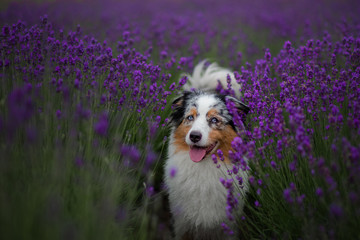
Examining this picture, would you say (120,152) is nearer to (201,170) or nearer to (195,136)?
(195,136)

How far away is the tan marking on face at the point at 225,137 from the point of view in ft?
8.09

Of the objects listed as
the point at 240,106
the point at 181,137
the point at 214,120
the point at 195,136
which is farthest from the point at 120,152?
the point at 240,106

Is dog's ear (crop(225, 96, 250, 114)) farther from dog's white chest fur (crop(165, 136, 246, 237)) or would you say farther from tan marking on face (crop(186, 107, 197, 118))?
dog's white chest fur (crop(165, 136, 246, 237))

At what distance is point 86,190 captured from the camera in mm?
1544

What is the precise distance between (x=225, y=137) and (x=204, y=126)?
0.76 feet

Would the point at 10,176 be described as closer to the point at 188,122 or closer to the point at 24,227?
the point at 24,227

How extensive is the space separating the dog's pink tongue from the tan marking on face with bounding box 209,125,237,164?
5.4 inches

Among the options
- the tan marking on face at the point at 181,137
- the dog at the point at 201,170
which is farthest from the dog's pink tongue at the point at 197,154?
the tan marking on face at the point at 181,137

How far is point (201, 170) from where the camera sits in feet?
8.34

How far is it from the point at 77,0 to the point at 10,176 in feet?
34.9

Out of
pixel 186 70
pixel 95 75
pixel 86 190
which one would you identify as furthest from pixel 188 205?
pixel 186 70

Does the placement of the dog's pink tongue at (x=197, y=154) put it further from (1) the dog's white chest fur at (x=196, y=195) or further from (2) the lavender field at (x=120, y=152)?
(2) the lavender field at (x=120, y=152)

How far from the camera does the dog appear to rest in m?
2.43

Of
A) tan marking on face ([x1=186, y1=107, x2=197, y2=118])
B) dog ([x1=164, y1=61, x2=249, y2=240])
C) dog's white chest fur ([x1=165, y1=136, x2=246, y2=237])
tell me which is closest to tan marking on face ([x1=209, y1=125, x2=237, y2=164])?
dog ([x1=164, y1=61, x2=249, y2=240])
